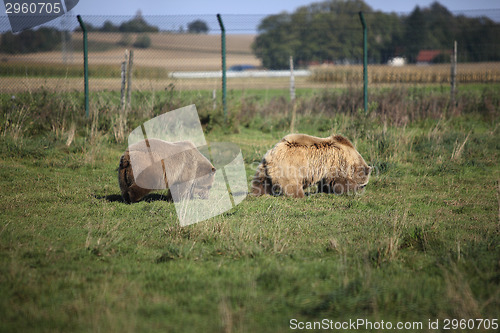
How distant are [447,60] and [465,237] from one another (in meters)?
12.7

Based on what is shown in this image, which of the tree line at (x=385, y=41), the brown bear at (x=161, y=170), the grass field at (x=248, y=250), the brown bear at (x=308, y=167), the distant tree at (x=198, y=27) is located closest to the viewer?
the grass field at (x=248, y=250)

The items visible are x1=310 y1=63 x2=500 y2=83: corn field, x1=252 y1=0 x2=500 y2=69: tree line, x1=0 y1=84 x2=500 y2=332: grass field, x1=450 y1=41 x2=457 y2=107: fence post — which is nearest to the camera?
x1=0 y1=84 x2=500 y2=332: grass field

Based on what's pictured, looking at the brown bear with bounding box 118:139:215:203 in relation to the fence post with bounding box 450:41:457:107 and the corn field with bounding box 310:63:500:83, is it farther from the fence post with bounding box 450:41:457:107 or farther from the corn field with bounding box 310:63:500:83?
the fence post with bounding box 450:41:457:107

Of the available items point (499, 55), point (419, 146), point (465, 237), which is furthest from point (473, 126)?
point (465, 237)

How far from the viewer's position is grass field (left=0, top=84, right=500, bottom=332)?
3.27 meters

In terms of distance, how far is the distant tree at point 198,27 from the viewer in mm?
12770

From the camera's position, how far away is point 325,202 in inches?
259

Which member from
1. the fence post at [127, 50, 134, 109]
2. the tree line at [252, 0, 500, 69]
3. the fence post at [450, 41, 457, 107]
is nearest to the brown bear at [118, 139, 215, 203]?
the fence post at [127, 50, 134, 109]

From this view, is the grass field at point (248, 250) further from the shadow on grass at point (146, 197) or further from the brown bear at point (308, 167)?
the brown bear at point (308, 167)

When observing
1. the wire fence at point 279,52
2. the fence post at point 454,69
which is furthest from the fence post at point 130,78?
the fence post at point 454,69

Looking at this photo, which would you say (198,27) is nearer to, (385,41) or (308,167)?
(385,41)

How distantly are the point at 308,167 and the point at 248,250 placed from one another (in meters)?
2.49

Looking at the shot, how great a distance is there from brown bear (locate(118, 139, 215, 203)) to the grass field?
0.95ft

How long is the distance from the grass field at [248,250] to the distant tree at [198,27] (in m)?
5.19
